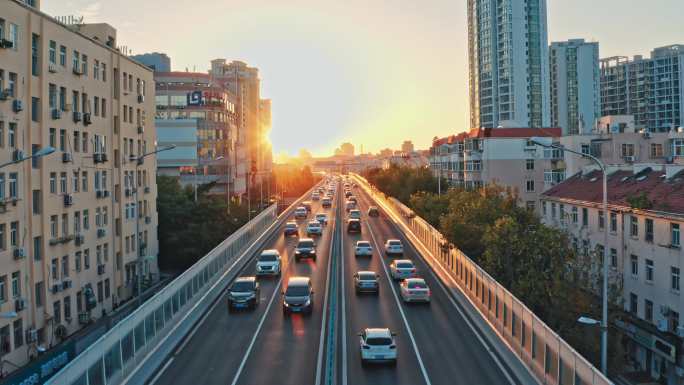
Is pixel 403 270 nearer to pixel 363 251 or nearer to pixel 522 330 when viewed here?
pixel 363 251

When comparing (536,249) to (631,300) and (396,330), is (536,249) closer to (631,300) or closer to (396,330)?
(396,330)

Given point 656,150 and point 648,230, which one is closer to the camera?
point 648,230

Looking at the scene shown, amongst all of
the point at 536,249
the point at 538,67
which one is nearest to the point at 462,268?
the point at 536,249

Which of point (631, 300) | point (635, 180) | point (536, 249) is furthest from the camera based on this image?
point (635, 180)

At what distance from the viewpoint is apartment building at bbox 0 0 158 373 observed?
28.6 metres

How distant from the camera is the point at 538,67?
130 meters

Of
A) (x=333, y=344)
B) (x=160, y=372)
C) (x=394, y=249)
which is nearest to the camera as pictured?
(x=160, y=372)

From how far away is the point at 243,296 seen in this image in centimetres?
3062

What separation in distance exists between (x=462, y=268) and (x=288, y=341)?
1377cm

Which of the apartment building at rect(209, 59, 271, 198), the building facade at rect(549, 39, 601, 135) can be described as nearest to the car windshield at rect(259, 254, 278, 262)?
the apartment building at rect(209, 59, 271, 198)

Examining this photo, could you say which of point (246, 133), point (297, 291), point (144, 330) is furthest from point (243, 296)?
point (246, 133)

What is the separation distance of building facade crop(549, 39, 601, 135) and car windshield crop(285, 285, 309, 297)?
134 m

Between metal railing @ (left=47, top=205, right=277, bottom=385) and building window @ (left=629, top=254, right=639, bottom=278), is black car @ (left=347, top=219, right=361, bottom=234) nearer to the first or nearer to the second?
metal railing @ (left=47, top=205, right=277, bottom=385)

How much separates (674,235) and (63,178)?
110ft
